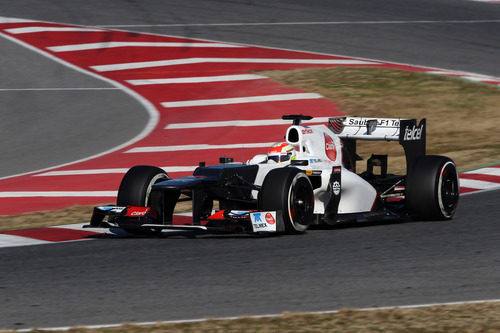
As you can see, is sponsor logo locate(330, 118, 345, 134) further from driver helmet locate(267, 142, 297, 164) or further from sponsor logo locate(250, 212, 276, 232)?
sponsor logo locate(250, 212, 276, 232)

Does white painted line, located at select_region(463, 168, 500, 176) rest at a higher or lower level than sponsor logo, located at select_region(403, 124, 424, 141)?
lower

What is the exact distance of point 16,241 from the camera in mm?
10062

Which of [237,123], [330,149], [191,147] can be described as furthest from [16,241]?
[237,123]

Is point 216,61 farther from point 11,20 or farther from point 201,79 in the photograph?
point 11,20

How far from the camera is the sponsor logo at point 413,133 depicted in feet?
36.4

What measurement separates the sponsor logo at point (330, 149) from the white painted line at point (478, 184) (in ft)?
10.9

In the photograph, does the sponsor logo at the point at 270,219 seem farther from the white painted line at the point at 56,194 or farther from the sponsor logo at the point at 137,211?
the white painted line at the point at 56,194

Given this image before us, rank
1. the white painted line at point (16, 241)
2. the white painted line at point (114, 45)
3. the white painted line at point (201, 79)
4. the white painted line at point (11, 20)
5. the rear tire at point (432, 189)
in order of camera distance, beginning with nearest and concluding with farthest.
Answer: the white painted line at point (16, 241) → the rear tire at point (432, 189) → the white painted line at point (201, 79) → the white painted line at point (114, 45) → the white painted line at point (11, 20)

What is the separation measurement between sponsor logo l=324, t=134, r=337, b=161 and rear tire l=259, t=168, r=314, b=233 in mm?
913

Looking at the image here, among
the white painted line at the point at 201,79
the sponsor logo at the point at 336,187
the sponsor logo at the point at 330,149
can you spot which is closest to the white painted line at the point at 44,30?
the white painted line at the point at 201,79

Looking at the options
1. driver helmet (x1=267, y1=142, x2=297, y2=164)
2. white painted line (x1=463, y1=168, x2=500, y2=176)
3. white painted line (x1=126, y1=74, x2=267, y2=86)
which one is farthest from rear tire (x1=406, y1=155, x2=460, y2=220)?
white painted line (x1=126, y1=74, x2=267, y2=86)

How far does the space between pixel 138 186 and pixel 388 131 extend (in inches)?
123

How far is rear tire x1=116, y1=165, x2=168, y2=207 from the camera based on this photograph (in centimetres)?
1002

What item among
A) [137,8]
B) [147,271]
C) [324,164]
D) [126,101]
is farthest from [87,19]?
[147,271]
